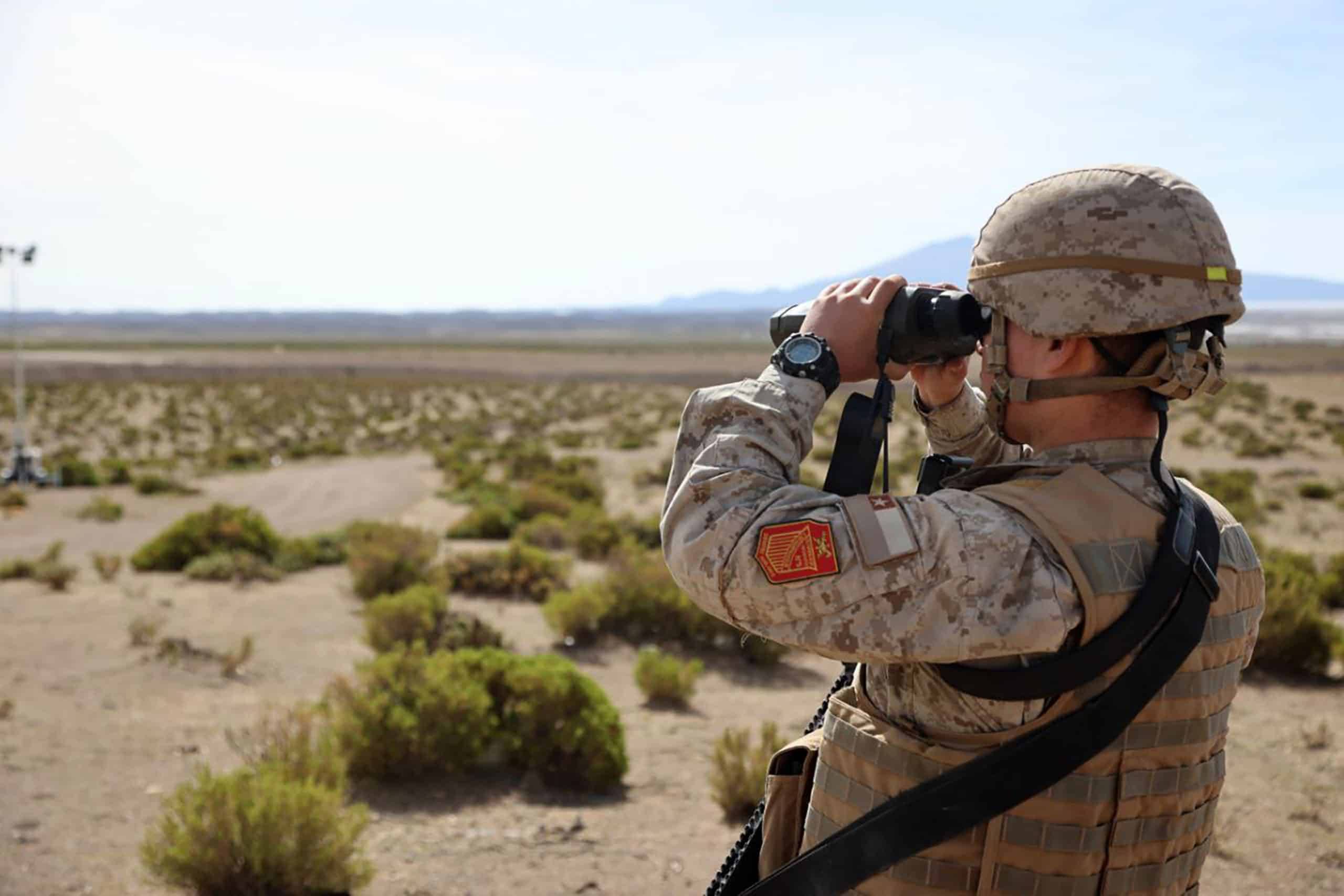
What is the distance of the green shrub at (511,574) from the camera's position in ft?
38.2

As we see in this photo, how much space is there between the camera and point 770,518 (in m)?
1.69

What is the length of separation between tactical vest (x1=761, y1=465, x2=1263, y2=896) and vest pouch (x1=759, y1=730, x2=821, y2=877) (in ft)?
0.60

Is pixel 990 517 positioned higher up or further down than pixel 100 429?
higher up

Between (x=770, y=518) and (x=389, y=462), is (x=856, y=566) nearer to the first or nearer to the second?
(x=770, y=518)

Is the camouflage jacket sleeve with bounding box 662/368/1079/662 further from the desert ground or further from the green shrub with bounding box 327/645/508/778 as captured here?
the green shrub with bounding box 327/645/508/778

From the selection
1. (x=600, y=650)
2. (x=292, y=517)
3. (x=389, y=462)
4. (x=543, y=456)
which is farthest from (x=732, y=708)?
(x=389, y=462)

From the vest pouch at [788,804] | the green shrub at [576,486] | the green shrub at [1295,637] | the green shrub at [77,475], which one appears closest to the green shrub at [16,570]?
the green shrub at [576,486]

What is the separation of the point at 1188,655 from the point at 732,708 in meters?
6.53

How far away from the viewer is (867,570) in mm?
1679

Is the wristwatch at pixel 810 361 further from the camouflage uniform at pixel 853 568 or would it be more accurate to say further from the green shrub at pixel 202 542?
the green shrub at pixel 202 542

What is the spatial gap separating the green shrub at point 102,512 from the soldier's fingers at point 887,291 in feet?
57.2

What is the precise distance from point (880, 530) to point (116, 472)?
23.5 meters

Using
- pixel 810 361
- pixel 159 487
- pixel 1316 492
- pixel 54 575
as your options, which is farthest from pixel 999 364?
pixel 159 487

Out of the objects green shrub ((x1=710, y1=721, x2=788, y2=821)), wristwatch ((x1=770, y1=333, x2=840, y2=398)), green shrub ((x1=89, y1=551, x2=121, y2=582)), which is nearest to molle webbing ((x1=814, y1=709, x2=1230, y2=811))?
wristwatch ((x1=770, y1=333, x2=840, y2=398))
